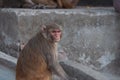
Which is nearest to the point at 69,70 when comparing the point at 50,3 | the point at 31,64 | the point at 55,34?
the point at 31,64

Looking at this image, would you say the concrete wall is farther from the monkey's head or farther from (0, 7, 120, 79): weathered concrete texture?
the monkey's head

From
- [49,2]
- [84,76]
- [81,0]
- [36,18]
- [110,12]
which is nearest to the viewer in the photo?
→ [84,76]

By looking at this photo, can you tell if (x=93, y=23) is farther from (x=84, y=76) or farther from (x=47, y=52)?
(x=47, y=52)

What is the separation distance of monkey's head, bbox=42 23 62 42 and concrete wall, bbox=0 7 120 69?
5.71 feet

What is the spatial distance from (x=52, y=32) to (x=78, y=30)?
7.19 ft

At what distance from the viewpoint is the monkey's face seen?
18.4 feet

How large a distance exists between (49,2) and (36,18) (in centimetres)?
121

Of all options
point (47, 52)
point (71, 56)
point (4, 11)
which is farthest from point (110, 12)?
point (47, 52)

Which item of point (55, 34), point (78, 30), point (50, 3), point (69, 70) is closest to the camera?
point (55, 34)

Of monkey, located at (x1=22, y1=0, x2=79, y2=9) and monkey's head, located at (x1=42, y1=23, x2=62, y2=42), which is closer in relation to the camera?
monkey's head, located at (x1=42, y1=23, x2=62, y2=42)

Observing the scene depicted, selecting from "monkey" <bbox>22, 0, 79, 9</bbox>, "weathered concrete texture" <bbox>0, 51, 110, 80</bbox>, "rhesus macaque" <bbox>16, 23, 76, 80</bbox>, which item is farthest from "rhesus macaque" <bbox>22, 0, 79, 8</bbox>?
"rhesus macaque" <bbox>16, 23, 76, 80</bbox>

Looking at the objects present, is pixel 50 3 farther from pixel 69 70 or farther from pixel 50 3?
pixel 69 70

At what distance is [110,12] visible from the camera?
8.03 m

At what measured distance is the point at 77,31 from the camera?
780cm
